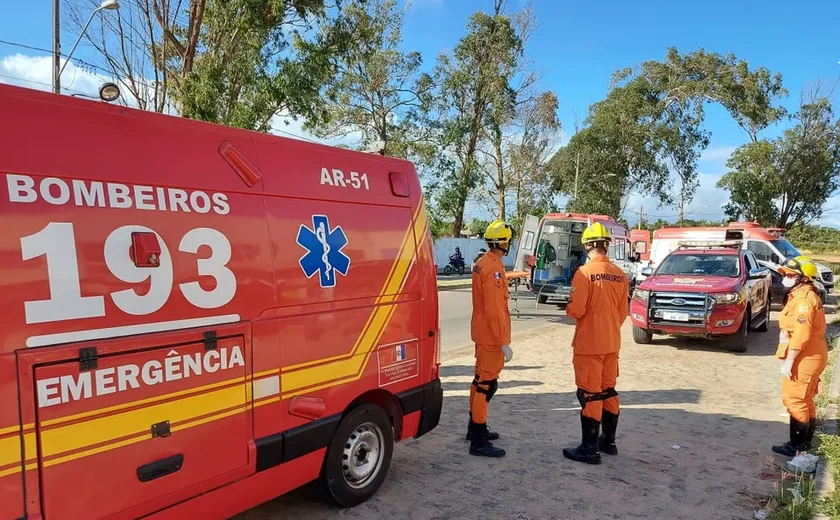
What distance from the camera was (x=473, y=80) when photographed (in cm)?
2973

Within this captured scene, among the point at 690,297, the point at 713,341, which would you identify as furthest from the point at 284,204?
the point at 713,341

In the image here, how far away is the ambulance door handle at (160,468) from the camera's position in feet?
8.75

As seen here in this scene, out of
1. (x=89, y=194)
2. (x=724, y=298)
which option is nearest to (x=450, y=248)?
(x=724, y=298)

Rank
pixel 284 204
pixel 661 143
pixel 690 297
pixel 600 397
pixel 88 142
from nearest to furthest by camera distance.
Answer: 1. pixel 88 142
2. pixel 284 204
3. pixel 600 397
4. pixel 690 297
5. pixel 661 143

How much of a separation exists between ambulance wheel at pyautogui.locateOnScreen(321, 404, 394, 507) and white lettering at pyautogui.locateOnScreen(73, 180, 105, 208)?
2034 mm

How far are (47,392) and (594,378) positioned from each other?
3.93 metres

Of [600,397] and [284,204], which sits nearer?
[284,204]

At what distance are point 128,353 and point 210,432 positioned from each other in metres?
0.64

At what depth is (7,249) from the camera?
2209 millimetres

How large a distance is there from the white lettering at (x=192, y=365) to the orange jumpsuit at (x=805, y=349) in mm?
4735

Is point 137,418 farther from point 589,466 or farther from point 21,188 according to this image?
point 589,466

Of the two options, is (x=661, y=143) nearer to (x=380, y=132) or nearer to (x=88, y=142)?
(x=380, y=132)

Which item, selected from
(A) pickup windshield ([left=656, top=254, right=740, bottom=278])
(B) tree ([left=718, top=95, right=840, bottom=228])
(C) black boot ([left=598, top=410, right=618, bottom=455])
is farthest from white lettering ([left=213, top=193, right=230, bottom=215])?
(B) tree ([left=718, top=95, right=840, bottom=228])

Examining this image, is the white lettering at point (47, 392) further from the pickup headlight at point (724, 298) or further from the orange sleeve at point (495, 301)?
the pickup headlight at point (724, 298)
